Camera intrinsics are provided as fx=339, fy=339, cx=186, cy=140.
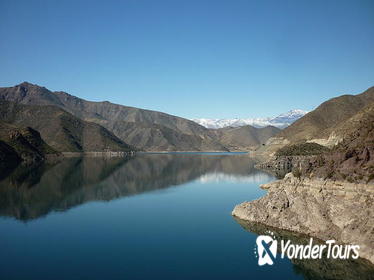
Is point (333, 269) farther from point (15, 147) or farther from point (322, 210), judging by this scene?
point (15, 147)

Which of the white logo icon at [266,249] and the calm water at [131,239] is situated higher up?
the calm water at [131,239]

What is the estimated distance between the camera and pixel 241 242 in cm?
4131

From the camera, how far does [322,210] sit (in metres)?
43.0

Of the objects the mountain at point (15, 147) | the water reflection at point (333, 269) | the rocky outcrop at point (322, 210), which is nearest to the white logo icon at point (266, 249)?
the water reflection at point (333, 269)

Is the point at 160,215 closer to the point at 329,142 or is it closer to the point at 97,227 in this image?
the point at 97,227

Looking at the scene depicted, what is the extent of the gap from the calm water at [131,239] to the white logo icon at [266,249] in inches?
31.5

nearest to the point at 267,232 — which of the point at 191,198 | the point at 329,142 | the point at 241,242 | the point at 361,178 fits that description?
the point at 241,242

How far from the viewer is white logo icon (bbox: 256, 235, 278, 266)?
116 feet

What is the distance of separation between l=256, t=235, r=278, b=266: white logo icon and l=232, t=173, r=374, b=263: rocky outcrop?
478cm

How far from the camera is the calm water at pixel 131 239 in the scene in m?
31.8

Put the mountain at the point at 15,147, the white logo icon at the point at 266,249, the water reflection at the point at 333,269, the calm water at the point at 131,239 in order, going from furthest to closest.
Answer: the mountain at the point at 15,147 → the white logo icon at the point at 266,249 → the calm water at the point at 131,239 → the water reflection at the point at 333,269

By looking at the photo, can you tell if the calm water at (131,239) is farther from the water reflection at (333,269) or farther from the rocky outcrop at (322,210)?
the rocky outcrop at (322,210)

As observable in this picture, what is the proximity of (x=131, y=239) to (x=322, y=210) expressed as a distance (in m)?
24.5

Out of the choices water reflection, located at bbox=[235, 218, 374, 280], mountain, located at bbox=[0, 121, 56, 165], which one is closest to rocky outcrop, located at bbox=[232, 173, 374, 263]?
water reflection, located at bbox=[235, 218, 374, 280]
